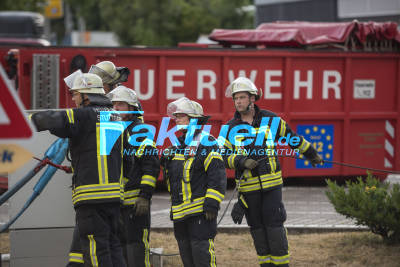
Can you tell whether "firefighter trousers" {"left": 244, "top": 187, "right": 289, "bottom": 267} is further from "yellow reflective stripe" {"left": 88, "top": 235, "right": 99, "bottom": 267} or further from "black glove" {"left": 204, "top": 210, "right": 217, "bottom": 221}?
"yellow reflective stripe" {"left": 88, "top": 235, "right": 99, "bottom": 267}

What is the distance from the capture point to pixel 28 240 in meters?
6.79

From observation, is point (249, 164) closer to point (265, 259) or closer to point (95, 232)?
point (265, 259)

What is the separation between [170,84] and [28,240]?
5.28 m

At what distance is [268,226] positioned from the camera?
6.61m

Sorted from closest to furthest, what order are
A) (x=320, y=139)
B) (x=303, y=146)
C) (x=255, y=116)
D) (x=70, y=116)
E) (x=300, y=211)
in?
(x=70, y=116) < (x=255, y=116) < (x=303, y=146) < (x=300, y=211) < (x=320, y=139)

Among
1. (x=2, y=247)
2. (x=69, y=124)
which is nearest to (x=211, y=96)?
(x=2, y=247)

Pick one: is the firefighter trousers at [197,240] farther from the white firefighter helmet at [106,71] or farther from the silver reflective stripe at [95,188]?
the white firefighter helmet at [106,71]

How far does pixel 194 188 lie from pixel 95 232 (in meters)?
0.88

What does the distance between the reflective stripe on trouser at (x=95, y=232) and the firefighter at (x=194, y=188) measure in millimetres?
595

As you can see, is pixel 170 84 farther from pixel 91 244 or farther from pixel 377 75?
pixel 91 244

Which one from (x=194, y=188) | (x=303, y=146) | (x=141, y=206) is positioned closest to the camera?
(x=194, y=188)

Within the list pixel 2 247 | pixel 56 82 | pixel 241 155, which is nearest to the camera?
pixel 241 155

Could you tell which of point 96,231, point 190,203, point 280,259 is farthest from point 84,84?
point 280,259

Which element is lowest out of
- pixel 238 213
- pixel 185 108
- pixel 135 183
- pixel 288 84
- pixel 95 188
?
pixel 238 213
